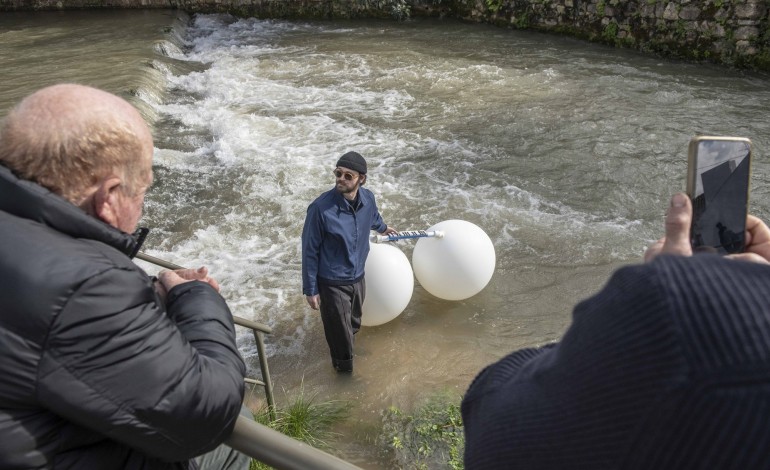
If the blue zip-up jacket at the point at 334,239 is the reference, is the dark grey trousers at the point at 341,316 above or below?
below

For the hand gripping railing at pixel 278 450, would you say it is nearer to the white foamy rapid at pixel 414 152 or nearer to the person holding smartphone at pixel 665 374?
the person holding smartphone at pixel 665 374

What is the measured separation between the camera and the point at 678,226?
1174mm

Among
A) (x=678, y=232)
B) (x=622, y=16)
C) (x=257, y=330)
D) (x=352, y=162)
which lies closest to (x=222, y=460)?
(x=257, y=330)

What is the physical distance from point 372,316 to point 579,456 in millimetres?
4204

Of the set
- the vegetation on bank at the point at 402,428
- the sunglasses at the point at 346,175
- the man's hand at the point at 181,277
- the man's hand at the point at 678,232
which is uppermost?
the man's hand at the point at 678,232

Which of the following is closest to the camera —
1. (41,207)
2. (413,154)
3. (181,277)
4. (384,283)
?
(41,207)

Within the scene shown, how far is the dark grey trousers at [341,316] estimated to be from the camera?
450cm

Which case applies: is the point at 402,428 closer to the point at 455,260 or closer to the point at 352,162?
the point at 455,260

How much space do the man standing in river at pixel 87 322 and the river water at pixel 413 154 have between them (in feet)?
9.31

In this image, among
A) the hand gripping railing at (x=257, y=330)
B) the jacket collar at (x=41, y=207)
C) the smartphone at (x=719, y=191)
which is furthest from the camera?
the hand gripping railing at (x=257, y=330)

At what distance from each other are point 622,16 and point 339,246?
11484 mm

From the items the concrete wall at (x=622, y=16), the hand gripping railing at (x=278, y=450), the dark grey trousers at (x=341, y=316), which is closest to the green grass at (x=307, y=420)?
the dark grey trousers at (x=341, y=316)

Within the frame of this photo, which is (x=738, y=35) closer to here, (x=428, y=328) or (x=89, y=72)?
(x=428, y=328)

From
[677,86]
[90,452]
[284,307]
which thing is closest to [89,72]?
[284,307]
